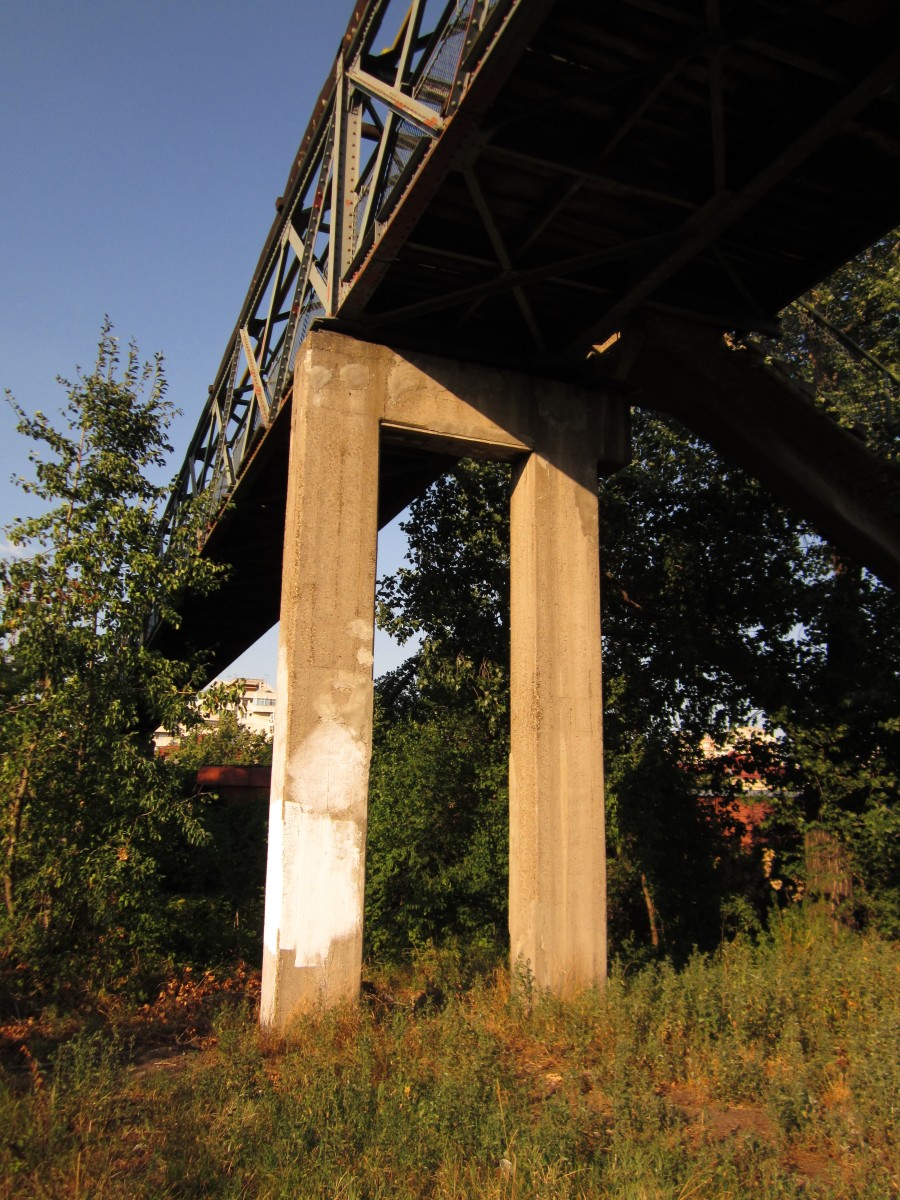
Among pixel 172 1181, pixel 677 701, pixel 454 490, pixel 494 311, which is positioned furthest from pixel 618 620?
pixel 172 1181

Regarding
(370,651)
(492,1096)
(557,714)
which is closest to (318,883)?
(370,651)

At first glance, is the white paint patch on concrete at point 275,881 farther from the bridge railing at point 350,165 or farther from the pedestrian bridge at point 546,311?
the bridge railing at point 350,165

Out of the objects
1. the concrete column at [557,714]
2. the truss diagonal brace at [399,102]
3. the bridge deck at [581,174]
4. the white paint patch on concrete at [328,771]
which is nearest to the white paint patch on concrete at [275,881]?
the white paint patch on concrete at [328,771]

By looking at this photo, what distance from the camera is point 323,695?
26.3ft

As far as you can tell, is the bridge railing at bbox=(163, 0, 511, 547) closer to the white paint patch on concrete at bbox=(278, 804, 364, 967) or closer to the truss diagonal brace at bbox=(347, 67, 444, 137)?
the truss diagonal brace at bbox=(347, 67, 444, 137)

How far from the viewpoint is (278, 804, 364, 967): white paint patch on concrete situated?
7562 mm

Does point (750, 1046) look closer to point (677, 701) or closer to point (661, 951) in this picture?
point (661, 951)

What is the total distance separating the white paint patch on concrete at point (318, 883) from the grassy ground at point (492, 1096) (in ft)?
2.20

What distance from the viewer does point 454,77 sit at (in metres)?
6.38

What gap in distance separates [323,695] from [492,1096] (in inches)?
138

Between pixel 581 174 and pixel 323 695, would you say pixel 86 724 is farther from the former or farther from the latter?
pixel 581 174

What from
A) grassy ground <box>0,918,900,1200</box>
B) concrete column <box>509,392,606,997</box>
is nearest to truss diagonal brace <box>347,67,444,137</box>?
concrete column <box>509,392,606,997</box>

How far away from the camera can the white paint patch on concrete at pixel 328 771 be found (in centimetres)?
777

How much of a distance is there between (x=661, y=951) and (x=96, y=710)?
8650mm
